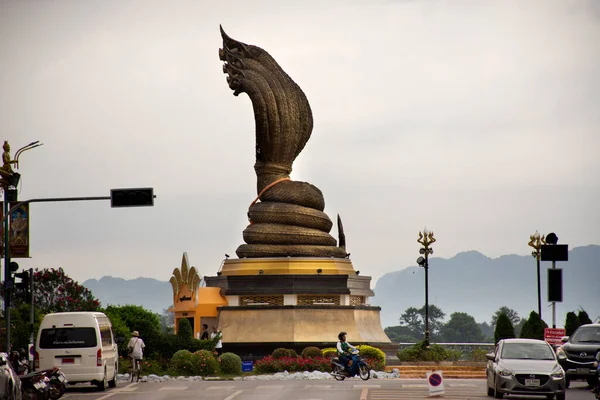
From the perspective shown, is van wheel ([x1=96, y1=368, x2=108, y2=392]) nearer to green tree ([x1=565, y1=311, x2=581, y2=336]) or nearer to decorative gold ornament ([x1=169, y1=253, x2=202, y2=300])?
decorative gold ornament ([x1=169, y1=253, x2=202, y2=300])

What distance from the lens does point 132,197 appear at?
119ft

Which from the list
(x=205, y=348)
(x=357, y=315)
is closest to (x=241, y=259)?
(x=357, y=315)

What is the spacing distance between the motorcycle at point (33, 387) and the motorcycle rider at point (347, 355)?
13.0 meters

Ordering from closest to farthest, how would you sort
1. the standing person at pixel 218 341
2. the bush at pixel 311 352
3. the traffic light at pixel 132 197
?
the traffic light at pixel 132 197 → the standing person at pixel 218 341 → the bush at pixel 311 352

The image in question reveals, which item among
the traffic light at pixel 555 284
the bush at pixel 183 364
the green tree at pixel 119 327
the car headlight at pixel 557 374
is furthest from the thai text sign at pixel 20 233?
the traffic light at pixel 555 284

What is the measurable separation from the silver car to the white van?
411 inches

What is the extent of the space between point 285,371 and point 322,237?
50.1 feet

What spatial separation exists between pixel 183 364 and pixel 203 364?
2.34 ft

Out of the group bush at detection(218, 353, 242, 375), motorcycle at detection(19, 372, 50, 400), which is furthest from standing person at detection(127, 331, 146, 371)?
motorcycle at detection(19, 372, 50, 400)

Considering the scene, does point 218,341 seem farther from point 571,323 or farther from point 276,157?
point 571,323

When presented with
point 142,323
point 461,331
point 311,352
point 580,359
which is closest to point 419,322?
point 461,331

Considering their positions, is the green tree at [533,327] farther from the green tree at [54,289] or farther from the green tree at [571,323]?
the green tree at [54,289]

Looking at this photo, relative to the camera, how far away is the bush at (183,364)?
145 ft

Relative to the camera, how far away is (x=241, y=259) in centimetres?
5934
